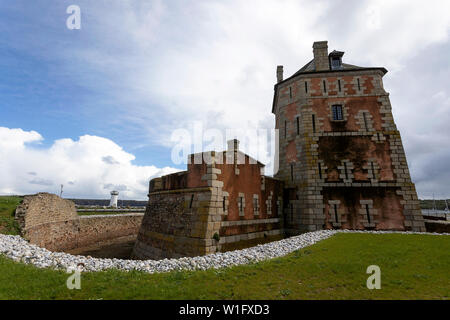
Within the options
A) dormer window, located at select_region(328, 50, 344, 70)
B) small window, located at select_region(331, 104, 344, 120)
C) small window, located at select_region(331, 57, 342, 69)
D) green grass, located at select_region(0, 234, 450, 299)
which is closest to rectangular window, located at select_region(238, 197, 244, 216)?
green grass, located at select_region(0, 234, 450, 299)

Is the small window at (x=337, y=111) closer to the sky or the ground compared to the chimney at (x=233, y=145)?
closer to the sky

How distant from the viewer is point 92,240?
911 inches

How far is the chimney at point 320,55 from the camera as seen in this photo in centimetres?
1970

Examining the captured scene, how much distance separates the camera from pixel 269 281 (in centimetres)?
588

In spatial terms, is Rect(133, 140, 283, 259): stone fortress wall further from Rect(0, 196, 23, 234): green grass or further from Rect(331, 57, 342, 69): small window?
Rect(331, 57, 342, 69): small window

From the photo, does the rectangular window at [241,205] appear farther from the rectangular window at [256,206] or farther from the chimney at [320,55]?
the chimney at [320,55]

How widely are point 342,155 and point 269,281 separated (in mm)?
14681

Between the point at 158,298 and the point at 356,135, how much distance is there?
60.6 feet

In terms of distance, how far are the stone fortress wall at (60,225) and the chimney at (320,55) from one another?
26115 mm

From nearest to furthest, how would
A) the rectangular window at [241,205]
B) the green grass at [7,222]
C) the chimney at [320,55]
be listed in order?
the green grass at [7,222] < the rectangular window at [241,205] < the chimney at [320,55]

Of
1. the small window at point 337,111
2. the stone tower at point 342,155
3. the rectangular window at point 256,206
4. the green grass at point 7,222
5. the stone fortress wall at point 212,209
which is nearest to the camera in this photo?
the stone fortress wall at point 212,209

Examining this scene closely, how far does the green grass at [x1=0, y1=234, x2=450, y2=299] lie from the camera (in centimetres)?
497

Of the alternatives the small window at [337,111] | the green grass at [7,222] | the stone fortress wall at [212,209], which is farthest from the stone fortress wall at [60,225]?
the small window at [337,111]

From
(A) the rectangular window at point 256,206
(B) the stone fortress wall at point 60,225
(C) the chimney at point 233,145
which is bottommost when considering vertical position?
(B) the stone fortress wall at point 60,225
